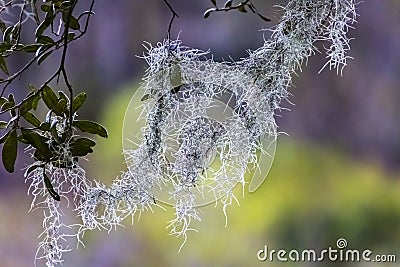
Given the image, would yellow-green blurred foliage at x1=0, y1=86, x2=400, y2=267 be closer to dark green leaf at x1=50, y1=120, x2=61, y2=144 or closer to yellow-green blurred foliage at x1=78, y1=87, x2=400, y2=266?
yellow-green blurred foliage at x1=78, y1=87, x2=400, y2=266

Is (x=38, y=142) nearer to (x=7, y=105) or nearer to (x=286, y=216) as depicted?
(x=7, y=105)

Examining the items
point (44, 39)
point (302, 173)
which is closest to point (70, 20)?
point (44, 39)

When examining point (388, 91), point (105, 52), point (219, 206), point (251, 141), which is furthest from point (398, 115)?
point (105, 52)

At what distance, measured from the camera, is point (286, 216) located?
1200 millimetres

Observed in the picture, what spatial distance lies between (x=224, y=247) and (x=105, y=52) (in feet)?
1.82

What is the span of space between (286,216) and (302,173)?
108 mm

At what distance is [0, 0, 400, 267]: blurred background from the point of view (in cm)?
119

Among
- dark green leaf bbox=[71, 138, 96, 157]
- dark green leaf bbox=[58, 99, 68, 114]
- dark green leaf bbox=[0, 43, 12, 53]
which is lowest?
dark green leaf bbox=[71, 138, 96, 157]

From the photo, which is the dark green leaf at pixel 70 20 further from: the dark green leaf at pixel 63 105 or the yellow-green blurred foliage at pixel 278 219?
the yellow-green blurred foliage at pixel 278 219

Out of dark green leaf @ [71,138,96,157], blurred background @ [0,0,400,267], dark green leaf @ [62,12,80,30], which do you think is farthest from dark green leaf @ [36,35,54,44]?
blurred background @ [0,0,400,267]

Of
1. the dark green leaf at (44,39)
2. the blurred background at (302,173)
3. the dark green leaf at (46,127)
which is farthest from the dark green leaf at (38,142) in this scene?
the blurred background at (302,173)

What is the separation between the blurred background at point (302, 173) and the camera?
46.7 inches

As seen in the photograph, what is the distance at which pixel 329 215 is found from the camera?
1.19 meters

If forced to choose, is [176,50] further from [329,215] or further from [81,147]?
[329,215]
